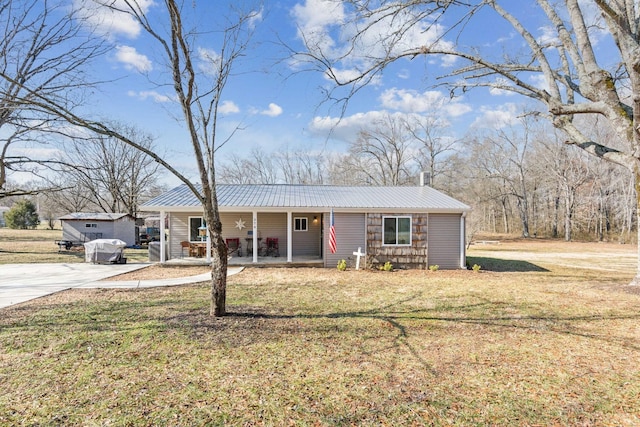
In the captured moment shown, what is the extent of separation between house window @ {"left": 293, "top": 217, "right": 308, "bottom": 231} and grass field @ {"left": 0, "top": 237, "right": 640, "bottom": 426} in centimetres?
675

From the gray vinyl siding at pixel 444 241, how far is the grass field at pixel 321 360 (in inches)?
191

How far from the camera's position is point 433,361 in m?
3.94

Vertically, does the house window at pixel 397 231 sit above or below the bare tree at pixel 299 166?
below

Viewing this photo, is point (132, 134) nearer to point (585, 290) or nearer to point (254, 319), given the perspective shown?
point (254, 319)

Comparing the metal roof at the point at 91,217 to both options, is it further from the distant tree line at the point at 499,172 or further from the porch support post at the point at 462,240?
the porch support post at the point at 462,240

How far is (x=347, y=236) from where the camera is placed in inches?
473

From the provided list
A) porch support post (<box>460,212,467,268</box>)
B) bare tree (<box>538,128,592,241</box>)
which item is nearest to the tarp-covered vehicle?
porch support post (<box>460,212,467,268</box>)

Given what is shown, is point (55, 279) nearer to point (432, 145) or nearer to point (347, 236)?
point (347, 236)

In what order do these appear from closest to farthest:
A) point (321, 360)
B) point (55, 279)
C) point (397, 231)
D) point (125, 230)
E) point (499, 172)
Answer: point (321, 360) < point (55, 279) < point (397, 231) < point (125, 230) < point (499, 172)

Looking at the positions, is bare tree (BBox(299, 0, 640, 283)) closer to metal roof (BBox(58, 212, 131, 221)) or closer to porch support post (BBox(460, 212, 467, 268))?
porch support post (BBox(460, 212, 467, 268))

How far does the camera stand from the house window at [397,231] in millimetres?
12039

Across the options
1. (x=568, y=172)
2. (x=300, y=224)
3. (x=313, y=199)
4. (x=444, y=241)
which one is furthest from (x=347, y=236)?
(x=568, y=172)

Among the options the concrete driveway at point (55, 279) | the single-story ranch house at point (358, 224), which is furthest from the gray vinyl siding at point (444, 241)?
the concrete driveway at point (55, 279)

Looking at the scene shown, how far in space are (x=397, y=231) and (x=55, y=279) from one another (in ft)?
36.1
